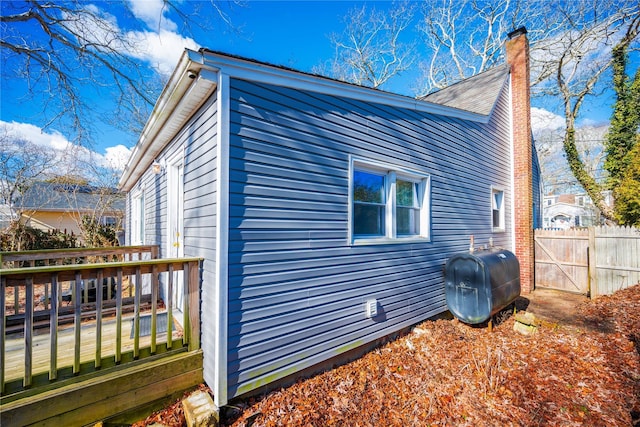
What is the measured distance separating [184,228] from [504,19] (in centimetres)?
2097

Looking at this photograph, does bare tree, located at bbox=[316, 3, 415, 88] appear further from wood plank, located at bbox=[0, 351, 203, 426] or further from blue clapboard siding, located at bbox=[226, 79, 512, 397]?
wood plank, located at bbox=[0, 351, 203, 426]

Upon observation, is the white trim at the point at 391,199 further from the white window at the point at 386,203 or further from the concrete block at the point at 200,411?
the concrete block at the point at 200,411

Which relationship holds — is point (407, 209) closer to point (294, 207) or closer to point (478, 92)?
point (294, 207)

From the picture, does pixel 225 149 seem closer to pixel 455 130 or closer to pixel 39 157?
pixel 455 130

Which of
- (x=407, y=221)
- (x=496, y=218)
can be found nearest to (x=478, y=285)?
(x=407, y=221)

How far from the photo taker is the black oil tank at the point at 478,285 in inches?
185

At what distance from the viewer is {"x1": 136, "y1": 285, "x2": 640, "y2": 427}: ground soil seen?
2.83m

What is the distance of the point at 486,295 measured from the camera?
15.4ft

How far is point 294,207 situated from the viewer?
10.8 feet

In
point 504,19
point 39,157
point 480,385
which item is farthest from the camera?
point 504,19

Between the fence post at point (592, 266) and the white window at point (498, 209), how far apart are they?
1906 mm

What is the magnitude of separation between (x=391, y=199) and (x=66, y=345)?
488cm

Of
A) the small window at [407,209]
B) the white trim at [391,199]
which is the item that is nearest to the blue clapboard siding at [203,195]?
the white trim at [391,199]

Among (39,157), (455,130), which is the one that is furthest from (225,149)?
(39,157)
